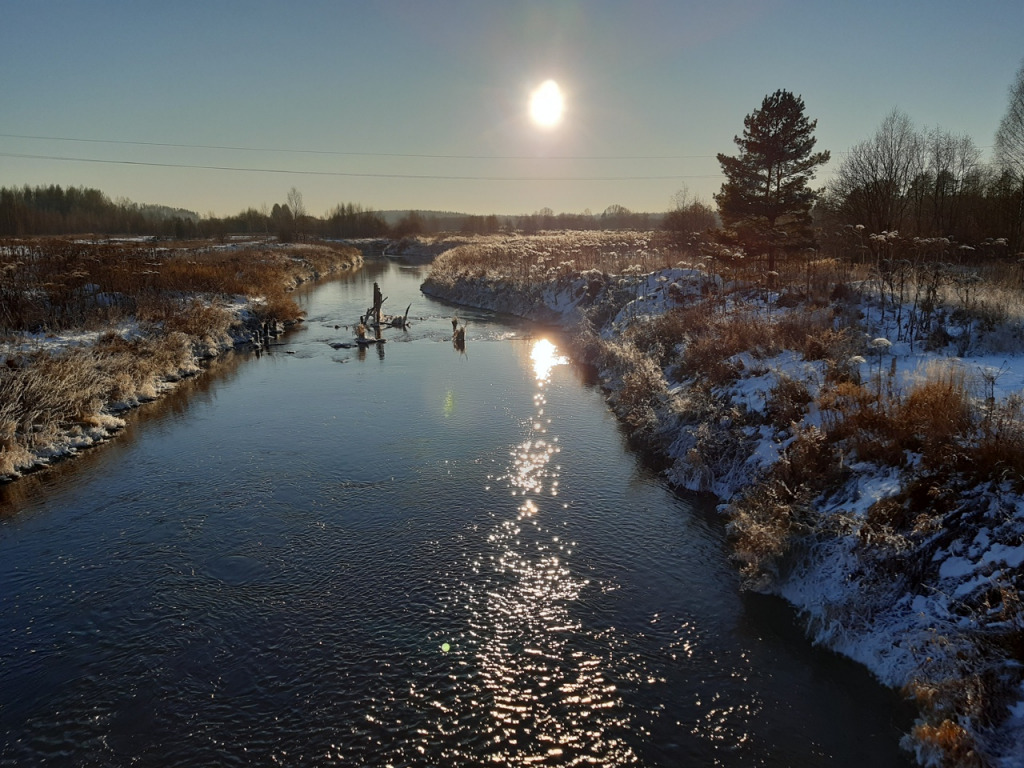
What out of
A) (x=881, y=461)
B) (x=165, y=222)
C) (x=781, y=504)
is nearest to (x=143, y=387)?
(x=781, y=504)

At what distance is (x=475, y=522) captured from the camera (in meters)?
11.2

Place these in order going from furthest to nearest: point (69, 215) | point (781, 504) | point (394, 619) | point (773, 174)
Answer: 1. point (69, 215)
2. point (773, 174)
3. point (781, 504)
4. point (394, 619)

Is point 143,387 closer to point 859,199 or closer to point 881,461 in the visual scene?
point 881,461

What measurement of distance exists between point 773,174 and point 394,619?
2288 cm

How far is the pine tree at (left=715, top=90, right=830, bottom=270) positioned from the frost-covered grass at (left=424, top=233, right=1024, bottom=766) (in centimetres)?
471

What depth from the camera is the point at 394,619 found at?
27.7 feet

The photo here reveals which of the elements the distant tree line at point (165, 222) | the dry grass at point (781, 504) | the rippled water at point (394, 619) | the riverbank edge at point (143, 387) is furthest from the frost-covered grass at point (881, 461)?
the distant tree line at point (165, 222)

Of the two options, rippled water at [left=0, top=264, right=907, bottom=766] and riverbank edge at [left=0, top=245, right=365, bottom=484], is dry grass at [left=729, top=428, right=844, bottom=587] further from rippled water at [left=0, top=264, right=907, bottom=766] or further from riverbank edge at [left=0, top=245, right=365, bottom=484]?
riverbank edge at [left=0, top=245, right=365, bottom=484]

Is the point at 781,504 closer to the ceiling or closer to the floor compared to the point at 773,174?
closer to the floor

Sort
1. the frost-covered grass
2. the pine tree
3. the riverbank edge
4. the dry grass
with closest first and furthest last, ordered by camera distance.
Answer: the frost-covered grass, the dry grass, the riverbank edge, the pine tree

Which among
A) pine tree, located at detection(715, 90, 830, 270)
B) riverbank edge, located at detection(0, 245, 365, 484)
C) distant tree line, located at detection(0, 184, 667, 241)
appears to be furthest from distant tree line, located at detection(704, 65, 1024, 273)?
→ distant tree line, located at detection(0, 184, 667, 241)

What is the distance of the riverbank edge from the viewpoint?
46.5 ft

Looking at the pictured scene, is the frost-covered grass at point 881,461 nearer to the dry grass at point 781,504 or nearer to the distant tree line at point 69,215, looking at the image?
the dry grass at point 781,504

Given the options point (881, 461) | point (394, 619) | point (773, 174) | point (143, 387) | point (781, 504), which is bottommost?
point (394, 619)
